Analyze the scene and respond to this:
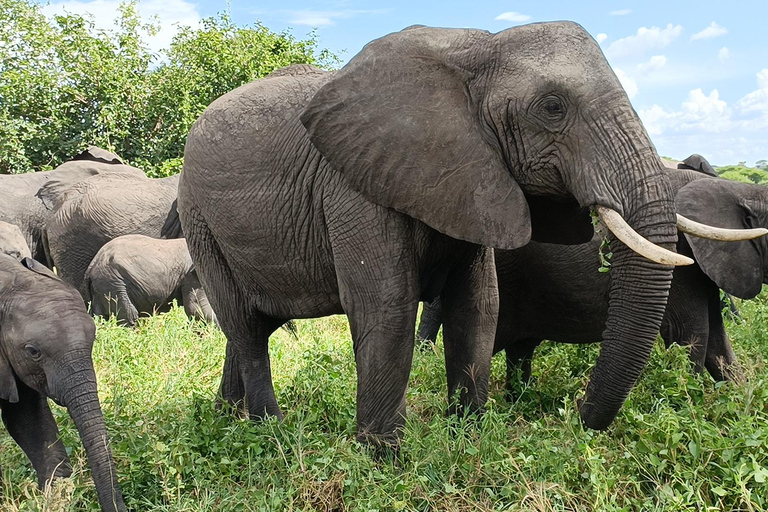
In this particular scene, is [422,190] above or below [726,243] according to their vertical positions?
above

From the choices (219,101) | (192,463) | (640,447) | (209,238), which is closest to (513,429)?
(640,447)

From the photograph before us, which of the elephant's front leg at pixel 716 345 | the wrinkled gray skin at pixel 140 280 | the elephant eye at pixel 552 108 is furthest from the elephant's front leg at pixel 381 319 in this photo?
Result: the wrinkled gray skin at pixel 140 280

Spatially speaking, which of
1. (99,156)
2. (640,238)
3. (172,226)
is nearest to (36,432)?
(640,238)

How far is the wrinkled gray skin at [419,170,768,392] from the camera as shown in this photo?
519cm

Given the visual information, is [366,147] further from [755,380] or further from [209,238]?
[755,380]

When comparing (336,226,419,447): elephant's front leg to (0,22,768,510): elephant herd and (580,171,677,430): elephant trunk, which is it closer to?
(0,22,768,510): elephant herd

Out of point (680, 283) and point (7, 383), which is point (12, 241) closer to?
point (7, 383)

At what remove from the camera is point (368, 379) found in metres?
4.03

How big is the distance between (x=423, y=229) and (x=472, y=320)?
0.67 meters

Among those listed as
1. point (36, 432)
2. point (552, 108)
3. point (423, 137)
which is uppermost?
point (552, 108)

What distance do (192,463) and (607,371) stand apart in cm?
196

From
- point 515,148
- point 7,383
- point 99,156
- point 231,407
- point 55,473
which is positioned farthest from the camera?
point 99,156

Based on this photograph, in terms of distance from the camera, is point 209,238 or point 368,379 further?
point 209,238

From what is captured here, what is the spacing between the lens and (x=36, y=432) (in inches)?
169
